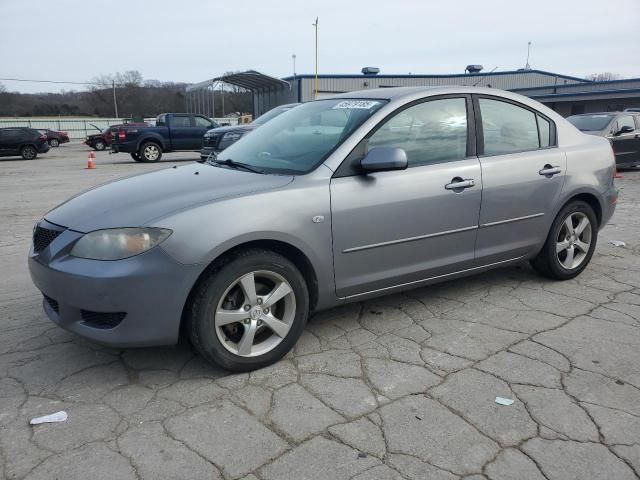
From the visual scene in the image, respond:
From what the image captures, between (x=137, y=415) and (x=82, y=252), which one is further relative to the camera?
(x=82, y=252)

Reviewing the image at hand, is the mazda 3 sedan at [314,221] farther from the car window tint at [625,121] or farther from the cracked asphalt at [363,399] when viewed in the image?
the car window tint at [625,121]

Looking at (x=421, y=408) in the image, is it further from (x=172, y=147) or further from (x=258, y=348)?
(x=172, y=147)

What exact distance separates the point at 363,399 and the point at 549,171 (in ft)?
8.34

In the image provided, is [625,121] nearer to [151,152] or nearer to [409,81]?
[151,152]

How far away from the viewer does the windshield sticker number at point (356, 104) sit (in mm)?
3604

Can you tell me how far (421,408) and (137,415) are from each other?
1.43 meters

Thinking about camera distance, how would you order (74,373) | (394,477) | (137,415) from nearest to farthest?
(394,477), (137,415), (74,373)

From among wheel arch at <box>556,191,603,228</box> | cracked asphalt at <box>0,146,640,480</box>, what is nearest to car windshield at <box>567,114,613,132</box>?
wheel arch at <box>556,191,603,228</box>

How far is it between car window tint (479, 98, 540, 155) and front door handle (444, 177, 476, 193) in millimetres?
339

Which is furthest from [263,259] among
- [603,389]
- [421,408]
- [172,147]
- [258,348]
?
[172,147]

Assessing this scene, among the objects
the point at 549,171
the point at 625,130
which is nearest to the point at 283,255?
the point at 549,171

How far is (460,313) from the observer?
12.7 feet

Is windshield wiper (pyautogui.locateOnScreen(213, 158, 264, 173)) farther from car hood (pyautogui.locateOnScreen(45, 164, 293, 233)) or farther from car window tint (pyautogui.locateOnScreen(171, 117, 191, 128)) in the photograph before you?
car window tint (pyautogui.locateOnScreen(171, 117, 191, 128))

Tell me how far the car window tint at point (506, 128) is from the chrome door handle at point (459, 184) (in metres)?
0.34
